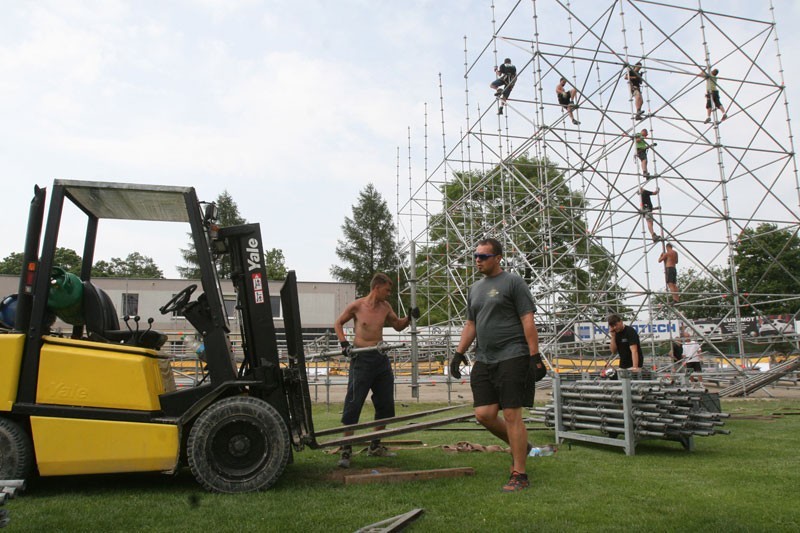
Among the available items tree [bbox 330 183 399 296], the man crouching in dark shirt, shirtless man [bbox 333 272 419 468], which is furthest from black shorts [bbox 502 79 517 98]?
tree [bbox 330 183 399 296]

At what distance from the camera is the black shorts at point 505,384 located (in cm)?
499

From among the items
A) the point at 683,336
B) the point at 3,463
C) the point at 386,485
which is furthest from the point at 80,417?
the point at 683,336

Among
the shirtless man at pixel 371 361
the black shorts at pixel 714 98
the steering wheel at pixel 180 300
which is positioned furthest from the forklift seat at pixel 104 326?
the black shorts at pixel 714 98

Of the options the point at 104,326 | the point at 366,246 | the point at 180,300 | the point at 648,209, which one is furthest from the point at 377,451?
the point at 366,246

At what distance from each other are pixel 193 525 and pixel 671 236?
15.3 meters

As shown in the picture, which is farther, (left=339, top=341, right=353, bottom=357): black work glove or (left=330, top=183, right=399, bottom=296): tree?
(left=330, top=183, right=399, bottom=296): tree

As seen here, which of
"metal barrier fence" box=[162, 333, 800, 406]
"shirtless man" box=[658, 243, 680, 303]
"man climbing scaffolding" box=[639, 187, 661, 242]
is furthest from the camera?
"man climbing scaffolding" box=[639, 187, 661, 242]

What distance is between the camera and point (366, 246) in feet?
193

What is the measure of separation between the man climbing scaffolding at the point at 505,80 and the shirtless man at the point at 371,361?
13.0m

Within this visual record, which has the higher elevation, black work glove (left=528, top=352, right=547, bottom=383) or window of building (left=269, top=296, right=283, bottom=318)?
window of building (left=269, top=296, right=283, bottom=318)

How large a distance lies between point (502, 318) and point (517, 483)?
1.30 metres

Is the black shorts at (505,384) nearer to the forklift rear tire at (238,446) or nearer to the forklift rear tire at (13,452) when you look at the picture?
the forklift rear tire at (238,446)

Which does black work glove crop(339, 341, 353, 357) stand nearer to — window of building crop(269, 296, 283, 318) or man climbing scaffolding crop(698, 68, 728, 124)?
man climbing scaffolding crop(698, 68, 728, 124)

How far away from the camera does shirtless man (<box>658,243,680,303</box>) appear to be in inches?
613
